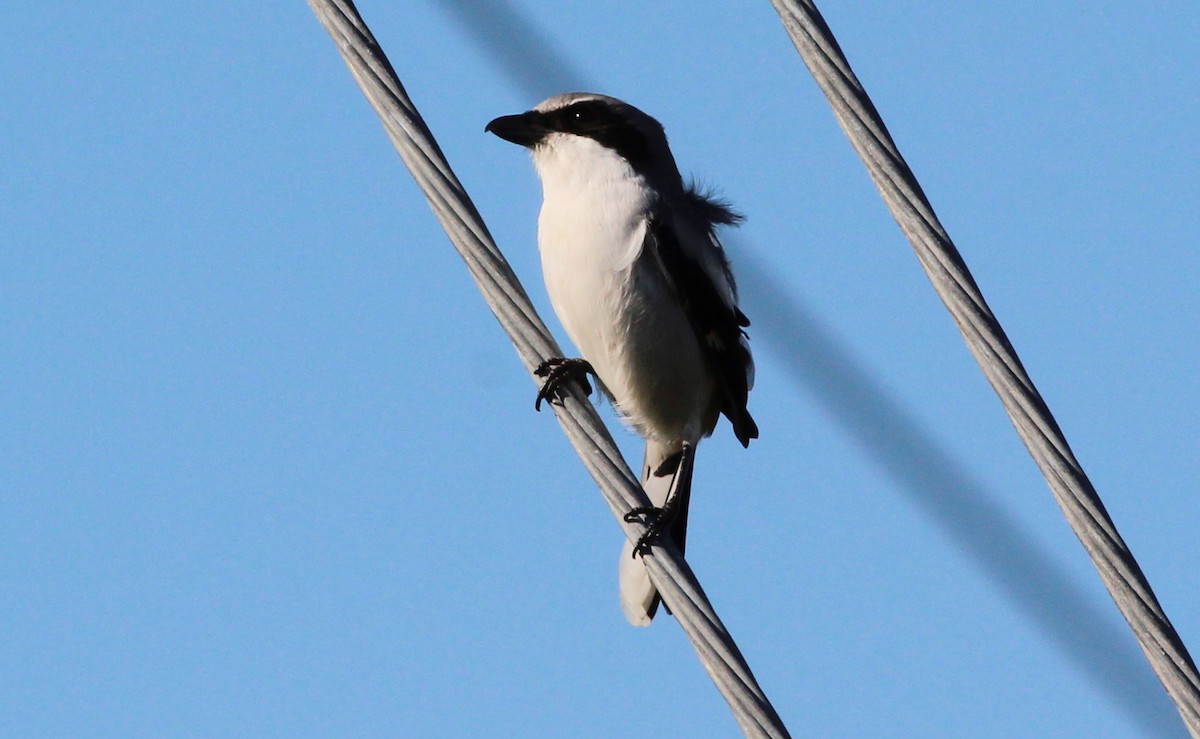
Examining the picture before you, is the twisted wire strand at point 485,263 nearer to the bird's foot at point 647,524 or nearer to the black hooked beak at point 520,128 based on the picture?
the bird's foot at point 647,524

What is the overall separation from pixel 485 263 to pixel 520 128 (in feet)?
7.42

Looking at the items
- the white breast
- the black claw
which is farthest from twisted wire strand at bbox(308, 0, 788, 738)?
the white breast

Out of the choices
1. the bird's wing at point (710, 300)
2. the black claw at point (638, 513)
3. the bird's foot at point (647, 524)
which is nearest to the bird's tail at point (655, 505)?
the bird's wing at point (710, 300)

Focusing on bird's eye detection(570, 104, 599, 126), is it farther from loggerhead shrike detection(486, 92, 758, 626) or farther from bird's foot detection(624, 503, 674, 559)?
bird's foot detection(624, 503, 674, 559)

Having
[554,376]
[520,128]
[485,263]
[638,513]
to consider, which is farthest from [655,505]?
[485,263]

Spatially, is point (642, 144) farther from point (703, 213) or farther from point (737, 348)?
point (737, 348)

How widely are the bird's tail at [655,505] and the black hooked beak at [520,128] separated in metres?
1.19

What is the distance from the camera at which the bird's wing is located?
5473 mm

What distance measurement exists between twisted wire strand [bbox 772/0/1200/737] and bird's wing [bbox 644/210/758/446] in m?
1.91

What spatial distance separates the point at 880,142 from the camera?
347 centimetres

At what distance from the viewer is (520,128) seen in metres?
5.79

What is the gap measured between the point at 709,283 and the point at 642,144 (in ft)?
2.05

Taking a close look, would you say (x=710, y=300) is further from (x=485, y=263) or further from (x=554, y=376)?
(x=485, y=263)

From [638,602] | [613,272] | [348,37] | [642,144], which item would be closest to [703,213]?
[642,144]
